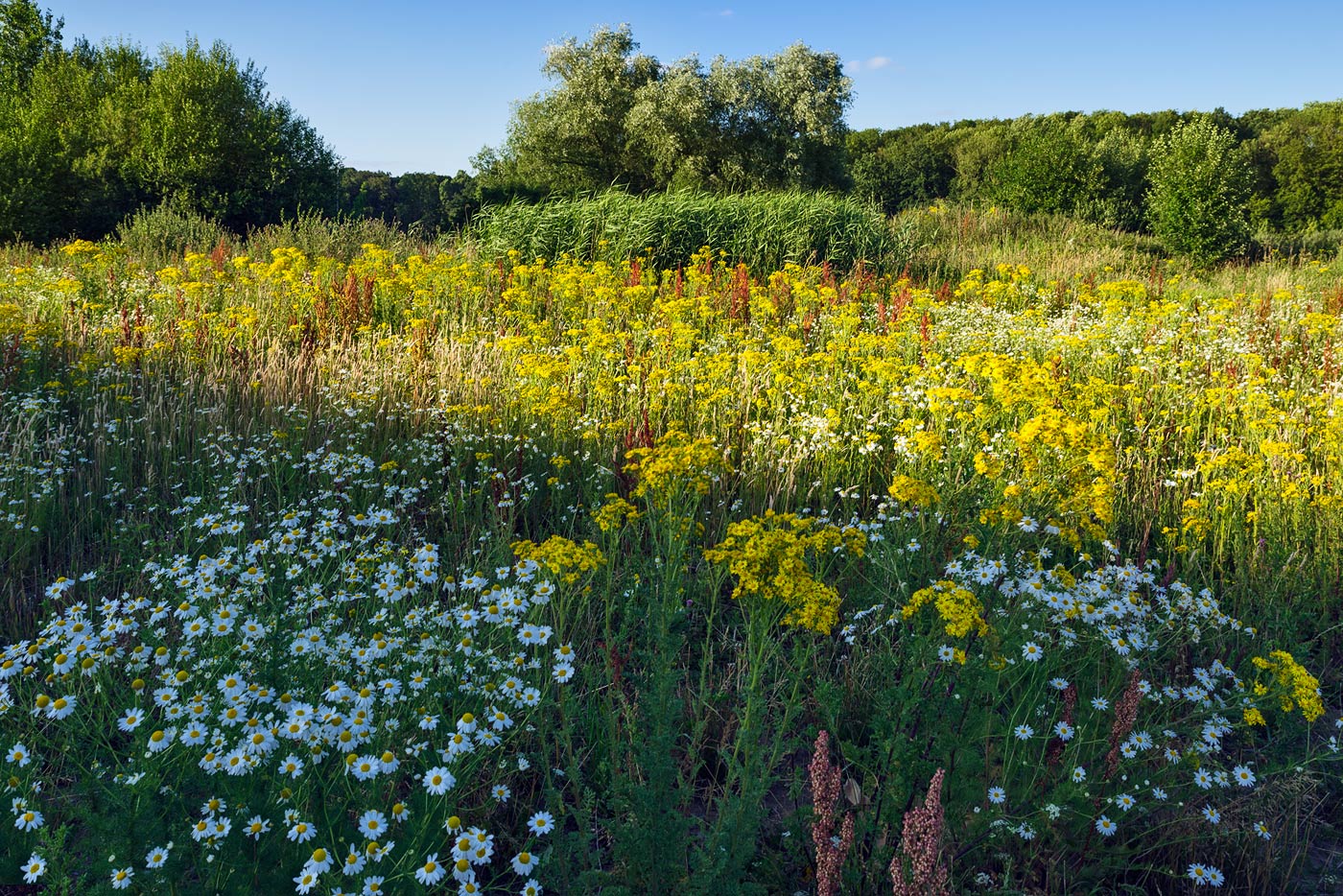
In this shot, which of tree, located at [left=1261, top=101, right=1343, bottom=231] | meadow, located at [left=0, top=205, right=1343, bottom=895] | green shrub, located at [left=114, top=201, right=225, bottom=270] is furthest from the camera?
tree, located at [left=1261, top=101, right=1343, bottom=231]

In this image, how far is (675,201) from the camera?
1059 centimetres

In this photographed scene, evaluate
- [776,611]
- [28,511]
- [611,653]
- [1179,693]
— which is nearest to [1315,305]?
[1179,693]

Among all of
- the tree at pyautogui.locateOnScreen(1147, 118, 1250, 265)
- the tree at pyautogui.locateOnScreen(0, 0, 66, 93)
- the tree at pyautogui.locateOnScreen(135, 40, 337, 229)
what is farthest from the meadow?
the tree at pyautogui.locateOnScreen(0, 0, 66, 93)

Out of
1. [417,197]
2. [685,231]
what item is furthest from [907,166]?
[685,231]

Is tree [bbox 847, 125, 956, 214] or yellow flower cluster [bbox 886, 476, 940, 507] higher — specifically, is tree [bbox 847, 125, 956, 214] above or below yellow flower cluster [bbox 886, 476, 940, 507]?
above

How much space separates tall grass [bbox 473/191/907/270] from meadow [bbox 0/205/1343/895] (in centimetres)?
375

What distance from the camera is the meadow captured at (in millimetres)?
1804

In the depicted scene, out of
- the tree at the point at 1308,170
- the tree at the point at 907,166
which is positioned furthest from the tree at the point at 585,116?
the tree at the point at 1308,170

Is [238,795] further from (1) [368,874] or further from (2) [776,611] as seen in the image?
(2) [776,611]

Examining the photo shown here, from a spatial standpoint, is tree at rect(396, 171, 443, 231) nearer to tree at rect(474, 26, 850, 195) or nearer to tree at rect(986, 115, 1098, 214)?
tree at rect(474, 26, 850, 195)

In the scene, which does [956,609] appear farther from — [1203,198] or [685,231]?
[1203,198]

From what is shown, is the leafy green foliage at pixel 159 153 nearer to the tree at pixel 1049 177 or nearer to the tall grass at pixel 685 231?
the tall grass at pixel 685 231

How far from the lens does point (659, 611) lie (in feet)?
8.44

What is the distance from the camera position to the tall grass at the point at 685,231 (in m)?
10.1
